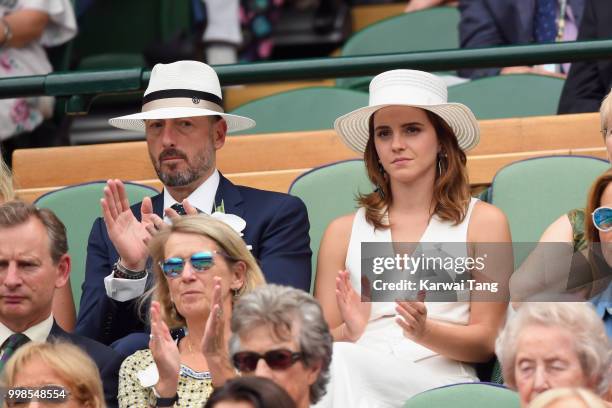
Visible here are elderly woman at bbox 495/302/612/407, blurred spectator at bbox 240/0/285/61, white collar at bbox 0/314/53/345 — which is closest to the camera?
elderly woman at bbox 495/302/612/407

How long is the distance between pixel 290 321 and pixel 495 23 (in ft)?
12.2

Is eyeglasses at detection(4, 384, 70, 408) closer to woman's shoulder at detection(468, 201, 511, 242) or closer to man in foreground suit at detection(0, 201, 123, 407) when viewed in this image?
man in foreground suit at detection(0, 201, 123, 407)

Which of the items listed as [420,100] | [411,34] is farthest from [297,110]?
[420,100]

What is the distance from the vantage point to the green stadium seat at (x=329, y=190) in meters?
6.25

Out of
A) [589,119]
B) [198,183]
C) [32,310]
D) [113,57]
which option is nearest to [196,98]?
[198,183]

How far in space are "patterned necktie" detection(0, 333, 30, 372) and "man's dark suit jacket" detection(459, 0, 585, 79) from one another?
130 inches

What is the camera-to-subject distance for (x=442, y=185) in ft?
18.4

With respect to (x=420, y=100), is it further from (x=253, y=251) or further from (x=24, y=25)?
(x=24, y=25)

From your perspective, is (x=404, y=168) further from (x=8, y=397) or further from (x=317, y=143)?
(x=8, y=397)

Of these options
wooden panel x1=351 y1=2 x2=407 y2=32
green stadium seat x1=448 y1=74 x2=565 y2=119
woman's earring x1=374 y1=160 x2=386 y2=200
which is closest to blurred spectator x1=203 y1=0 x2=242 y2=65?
wooden panel x1=351 y1=2 x2=407 y2=32

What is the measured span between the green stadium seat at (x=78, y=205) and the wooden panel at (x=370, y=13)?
385 centimetres

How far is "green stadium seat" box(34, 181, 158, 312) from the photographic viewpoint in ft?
20.8

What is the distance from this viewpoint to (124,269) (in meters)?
5.50

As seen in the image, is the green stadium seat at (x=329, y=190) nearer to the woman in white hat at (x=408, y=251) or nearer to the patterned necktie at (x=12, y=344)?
the woman in white hat at (x=408, y=251)
